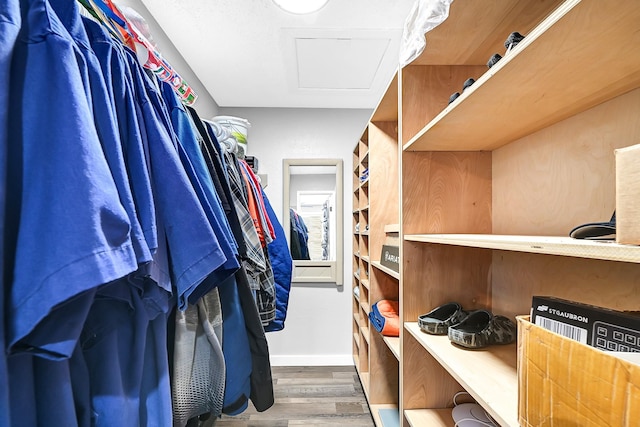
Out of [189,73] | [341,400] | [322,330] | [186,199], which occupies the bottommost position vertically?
[341,400]

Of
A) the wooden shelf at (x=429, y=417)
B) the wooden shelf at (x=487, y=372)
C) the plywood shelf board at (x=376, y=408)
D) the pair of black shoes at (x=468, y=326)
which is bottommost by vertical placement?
the plywood shelf board at (x=376, y=408)

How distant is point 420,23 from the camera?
3.18 ft

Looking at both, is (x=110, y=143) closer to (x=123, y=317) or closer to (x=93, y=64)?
(x=93, y=64)

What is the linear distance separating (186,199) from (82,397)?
1.16ft

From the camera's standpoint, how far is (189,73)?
2219 mm

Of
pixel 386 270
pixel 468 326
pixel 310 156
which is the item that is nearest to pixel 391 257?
pixel 386 270

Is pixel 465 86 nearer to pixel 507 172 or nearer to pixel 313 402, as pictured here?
pixel 507 172

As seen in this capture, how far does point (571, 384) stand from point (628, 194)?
0.27 meters

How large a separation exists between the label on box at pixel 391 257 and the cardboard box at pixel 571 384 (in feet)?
2.98

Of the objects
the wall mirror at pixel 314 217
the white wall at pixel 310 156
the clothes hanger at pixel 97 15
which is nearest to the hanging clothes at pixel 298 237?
the wall mirror at pixel 314 217

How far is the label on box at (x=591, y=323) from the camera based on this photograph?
1.71 ft

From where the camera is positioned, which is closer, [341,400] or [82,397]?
[82,397]

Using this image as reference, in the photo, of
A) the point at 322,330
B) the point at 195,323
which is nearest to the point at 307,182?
the point at 322,330

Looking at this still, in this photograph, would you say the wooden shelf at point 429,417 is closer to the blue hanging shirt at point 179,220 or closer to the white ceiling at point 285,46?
the blue hanging shirt at point 179,220
